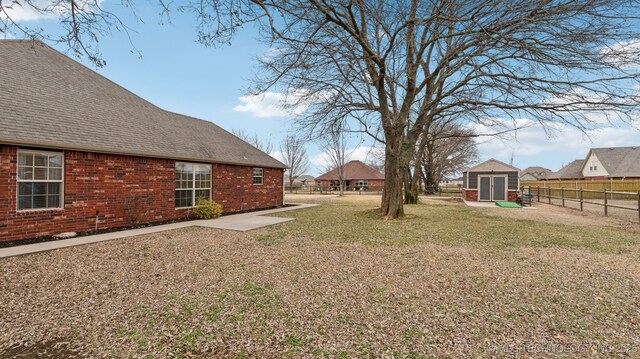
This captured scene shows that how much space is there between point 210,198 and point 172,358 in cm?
997

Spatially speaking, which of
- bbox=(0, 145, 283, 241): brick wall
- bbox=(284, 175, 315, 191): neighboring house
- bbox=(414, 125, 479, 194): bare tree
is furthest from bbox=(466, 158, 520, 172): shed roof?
bbox=(284, 175, 315, 191): neighboring house

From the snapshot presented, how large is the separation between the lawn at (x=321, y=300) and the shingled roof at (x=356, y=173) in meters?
36.9

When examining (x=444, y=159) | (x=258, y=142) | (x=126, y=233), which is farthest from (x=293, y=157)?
(x=126, y=233)

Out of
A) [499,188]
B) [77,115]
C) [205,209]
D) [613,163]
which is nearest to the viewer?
[77,115]

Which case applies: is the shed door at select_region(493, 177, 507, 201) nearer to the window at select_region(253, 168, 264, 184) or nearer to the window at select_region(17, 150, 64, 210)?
the window at select_region(253, 168, 264, 184)

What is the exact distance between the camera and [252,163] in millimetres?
14039

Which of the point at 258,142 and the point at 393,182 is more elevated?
the point at 258,142

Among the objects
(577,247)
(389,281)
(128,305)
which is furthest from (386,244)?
(128,305)

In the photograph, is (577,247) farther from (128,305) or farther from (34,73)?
(34,73)

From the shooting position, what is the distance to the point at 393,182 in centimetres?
1188

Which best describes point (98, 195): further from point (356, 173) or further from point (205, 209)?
point (356, 173)

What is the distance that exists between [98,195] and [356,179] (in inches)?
1479

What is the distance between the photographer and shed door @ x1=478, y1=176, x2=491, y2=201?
21391 mm

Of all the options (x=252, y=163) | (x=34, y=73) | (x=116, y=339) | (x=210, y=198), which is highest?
(x=34, y=73)
